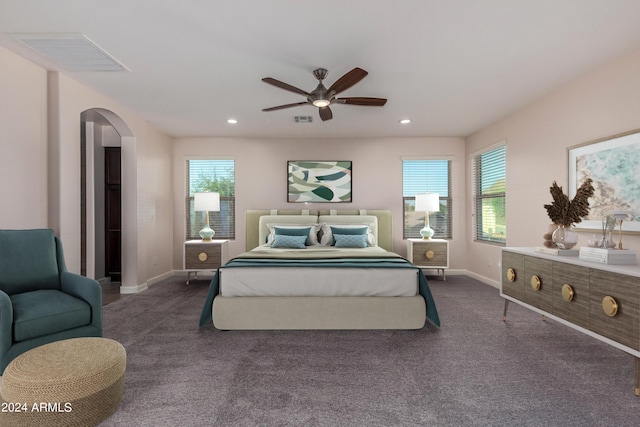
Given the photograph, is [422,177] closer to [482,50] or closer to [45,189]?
[482,50]

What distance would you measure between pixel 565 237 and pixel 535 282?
0.47 m

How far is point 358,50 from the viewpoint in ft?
8.86

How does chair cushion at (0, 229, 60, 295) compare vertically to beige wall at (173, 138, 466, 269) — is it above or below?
below

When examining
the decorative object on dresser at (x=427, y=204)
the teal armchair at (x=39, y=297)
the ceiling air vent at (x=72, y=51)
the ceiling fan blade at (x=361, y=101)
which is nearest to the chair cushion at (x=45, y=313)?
the teal armchair at (x=39, y=297)

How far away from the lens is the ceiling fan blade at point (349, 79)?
2547 millimetres

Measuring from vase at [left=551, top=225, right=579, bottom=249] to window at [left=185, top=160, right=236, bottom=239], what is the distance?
15.5 feet

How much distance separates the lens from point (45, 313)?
2.20m

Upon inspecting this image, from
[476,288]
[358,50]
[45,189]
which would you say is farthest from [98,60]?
[476,288]

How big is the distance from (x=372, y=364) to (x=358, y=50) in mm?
2546

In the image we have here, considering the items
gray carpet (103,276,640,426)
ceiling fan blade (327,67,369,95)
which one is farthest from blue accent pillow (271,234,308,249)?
ceiling fan blade (327,67,369,95)

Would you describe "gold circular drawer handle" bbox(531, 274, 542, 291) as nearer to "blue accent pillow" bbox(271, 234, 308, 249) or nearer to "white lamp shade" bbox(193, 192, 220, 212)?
"blue accent pillow" bbox(271, 234, 308, 249)

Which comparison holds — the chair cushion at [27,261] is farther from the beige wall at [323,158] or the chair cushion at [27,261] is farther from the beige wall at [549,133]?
the beige wall at [549,133]

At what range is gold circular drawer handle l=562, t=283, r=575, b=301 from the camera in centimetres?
246

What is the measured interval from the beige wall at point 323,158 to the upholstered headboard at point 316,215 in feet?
0.66
